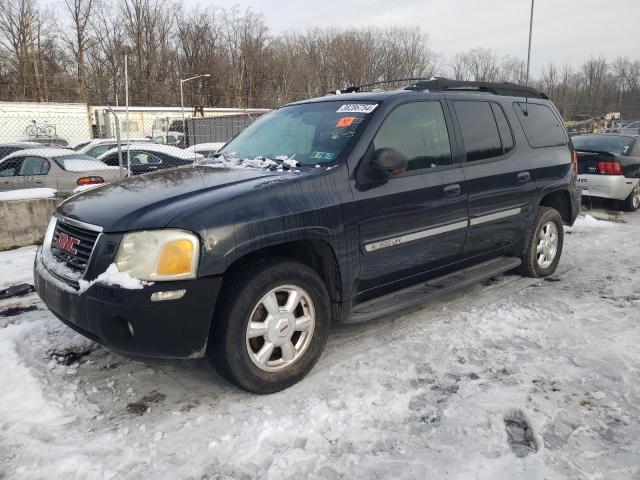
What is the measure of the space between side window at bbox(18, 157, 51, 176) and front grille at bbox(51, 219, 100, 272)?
24.3 ft

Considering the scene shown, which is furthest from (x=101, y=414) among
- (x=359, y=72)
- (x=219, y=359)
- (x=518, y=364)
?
(x=359, y=72)

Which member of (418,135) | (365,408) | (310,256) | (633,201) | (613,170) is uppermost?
(418,135)

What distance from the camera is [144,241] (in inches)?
106

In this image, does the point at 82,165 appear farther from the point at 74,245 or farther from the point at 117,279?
the point at 117,279

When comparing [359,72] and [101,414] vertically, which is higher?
[359,72]

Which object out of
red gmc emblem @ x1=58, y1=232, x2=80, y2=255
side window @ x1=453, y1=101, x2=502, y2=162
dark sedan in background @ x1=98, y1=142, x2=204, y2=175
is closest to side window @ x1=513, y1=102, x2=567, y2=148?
side window @ x1=453, y1=101, x2=502, y2=162

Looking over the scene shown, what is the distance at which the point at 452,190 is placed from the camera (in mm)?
3990

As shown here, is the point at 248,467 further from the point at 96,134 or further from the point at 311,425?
the point at 96,134

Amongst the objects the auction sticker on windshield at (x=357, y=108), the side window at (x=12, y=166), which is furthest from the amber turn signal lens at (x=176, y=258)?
the side window at (x=12, y=166)

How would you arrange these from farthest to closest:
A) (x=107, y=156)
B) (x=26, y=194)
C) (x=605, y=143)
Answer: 1. (x=107, y=156)
2. (x=605, y=143)
3. (x=26, y=194)

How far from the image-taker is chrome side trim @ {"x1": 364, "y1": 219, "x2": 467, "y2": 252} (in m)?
3.50

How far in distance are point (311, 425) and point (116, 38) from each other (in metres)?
65.6

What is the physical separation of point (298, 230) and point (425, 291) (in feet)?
4.44

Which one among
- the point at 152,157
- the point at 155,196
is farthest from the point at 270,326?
the point at 152,157
